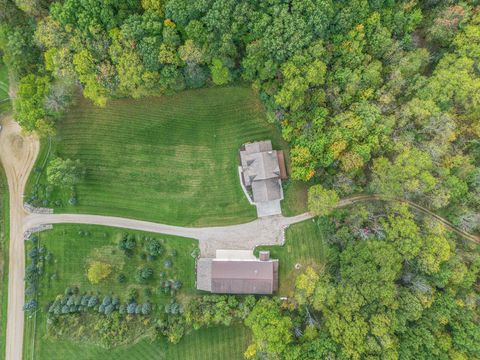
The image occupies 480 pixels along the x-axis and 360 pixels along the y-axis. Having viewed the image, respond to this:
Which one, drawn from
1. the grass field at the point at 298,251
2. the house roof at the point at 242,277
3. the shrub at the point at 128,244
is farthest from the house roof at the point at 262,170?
the shrub at the point at 128,244

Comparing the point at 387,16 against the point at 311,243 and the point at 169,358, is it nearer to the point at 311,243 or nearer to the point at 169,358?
the point at 311,243

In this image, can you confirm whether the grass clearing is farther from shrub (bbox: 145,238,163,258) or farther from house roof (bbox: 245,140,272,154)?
A: shrub (bbox: 145,238,163,258)

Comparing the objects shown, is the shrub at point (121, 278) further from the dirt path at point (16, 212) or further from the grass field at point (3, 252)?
the grass field at point (3, 252)

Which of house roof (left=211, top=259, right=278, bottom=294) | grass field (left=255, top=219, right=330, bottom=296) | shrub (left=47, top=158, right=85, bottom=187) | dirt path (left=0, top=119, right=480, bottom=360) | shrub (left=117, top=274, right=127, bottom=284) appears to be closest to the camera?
shrub (left=47, top=158, right=85, bottom=187)

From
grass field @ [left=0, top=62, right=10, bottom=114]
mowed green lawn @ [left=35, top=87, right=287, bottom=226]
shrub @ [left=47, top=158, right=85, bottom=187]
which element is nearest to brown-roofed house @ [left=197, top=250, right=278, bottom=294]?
mowed green lawn @ [left=35, top=87, right=287, bottom=226]

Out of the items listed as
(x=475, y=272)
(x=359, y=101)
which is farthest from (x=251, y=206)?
(x=475, y=272)

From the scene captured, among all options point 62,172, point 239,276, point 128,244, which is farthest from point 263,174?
point 62,172

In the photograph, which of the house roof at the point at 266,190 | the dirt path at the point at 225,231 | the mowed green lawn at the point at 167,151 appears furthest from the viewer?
the mowed green lawn at the point at 167,151
